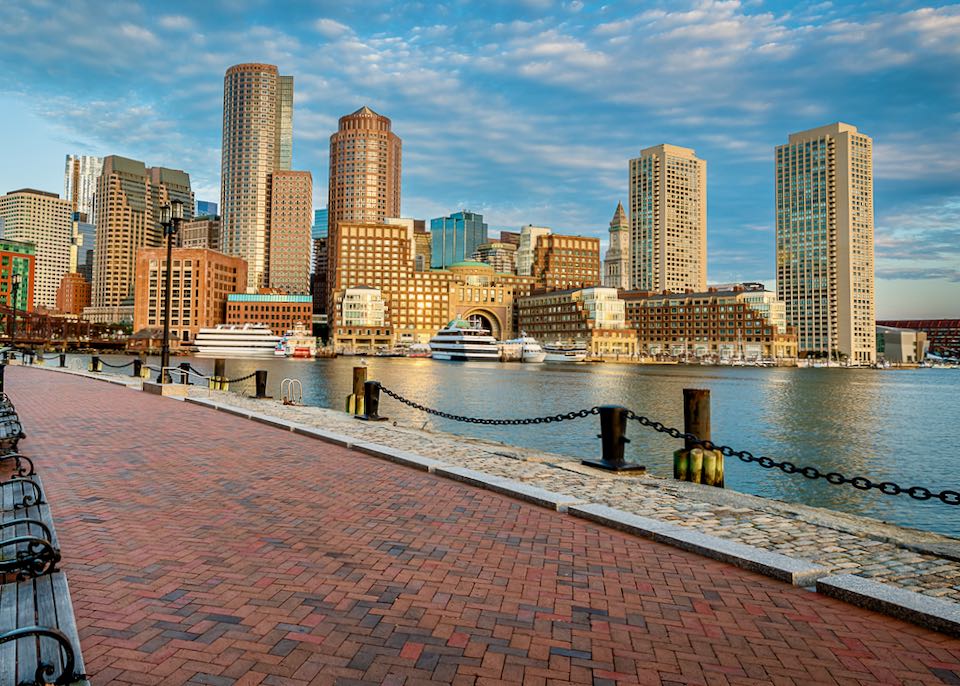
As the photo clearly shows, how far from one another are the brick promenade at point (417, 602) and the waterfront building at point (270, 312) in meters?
191

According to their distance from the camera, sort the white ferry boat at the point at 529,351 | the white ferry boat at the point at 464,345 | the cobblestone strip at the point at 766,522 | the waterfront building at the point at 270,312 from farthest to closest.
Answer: the waterfront building at the point at 270,312
the white ferry boat at the point at 529,351
the white ferry boat at the point at 464,345
the cobblestone strip at the point at 766,522

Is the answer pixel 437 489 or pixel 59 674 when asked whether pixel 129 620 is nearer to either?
pixel 59 674

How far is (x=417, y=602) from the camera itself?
5094 millimetres

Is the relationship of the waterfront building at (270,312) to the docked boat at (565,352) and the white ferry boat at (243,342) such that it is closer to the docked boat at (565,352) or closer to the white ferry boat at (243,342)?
the white ferry boat at (243,342)

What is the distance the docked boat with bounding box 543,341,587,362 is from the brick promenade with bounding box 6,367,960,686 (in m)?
163

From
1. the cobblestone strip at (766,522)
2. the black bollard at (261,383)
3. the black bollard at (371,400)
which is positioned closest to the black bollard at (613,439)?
the cobblestone strip at (766,522)

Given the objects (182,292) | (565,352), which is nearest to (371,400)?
(565,352)

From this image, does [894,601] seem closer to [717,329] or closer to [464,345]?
[464,345]

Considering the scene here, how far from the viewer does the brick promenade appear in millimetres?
4109

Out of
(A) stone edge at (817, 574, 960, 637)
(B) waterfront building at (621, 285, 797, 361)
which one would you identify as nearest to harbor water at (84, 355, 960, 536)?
(A) stone edge at (817, 574, 960, 637)

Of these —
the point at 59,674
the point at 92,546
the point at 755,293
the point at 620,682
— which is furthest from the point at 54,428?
the point at 755,293

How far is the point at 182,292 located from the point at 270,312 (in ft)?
85.4

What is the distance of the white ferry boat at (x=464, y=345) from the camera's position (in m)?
142

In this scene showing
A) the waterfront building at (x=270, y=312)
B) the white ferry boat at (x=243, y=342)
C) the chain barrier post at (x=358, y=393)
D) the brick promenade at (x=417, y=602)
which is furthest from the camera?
the waterfront building at (x=270, y=312)
